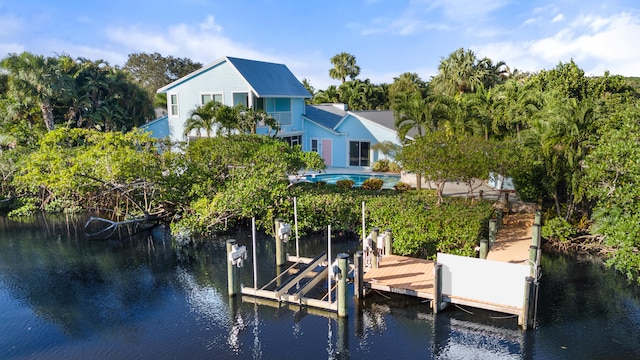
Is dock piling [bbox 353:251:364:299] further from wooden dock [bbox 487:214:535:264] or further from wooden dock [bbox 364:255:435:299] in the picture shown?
wooden dock [bbox 487:214:535:264]

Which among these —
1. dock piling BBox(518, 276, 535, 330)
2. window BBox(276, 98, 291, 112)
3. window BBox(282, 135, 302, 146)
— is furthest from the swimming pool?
dock piling BBox(518, 276, 535, 330)

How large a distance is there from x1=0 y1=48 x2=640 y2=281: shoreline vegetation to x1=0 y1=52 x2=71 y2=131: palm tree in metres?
0.07

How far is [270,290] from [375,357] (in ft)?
16.0

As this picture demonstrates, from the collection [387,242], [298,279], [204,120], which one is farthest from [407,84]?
[298,279]

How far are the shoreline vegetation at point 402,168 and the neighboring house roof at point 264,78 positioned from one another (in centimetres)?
398

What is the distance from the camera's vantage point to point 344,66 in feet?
192

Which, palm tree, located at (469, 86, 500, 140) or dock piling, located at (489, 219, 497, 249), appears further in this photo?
palm tree, located at (469, 86, 500, 140)

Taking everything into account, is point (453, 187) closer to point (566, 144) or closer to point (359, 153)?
point (359, 153)

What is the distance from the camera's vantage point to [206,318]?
42.0 feet

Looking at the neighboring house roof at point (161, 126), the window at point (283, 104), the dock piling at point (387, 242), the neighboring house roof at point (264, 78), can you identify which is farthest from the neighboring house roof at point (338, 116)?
the dock piling at point (387, 242)

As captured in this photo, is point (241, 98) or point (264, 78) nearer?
point (241, 98)

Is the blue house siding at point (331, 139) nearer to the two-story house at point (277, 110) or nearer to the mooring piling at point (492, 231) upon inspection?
the two-story house at point (277, 110)

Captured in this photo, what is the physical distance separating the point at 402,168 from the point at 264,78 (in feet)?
52.0

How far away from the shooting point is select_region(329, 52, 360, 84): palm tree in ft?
191
